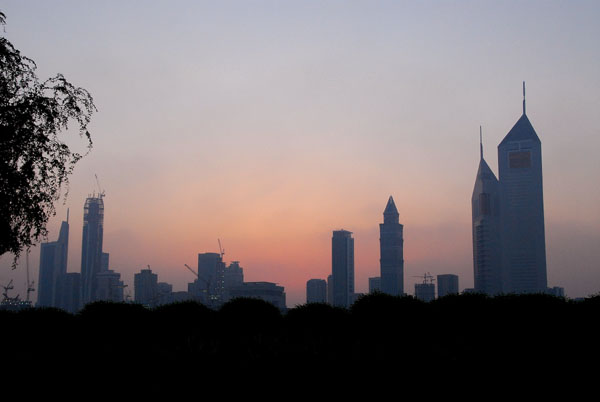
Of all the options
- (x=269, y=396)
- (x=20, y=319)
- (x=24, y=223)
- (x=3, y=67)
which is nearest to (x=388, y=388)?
(x=269, y=396)

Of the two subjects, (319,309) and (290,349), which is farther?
(319,309)

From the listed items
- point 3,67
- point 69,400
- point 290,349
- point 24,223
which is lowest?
point 69,400

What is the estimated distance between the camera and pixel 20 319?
26984mm

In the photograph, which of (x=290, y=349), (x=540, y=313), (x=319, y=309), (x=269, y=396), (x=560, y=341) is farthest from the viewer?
(x=319, y=309)

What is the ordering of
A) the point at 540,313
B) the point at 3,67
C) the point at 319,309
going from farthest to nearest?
the point at 319,309, the point at 540,313, the point at 3,67

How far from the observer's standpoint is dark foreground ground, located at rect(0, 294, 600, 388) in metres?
13.1

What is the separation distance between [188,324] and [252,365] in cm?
1624

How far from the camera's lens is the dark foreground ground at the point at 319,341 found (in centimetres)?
1315

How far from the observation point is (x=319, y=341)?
15.9 m

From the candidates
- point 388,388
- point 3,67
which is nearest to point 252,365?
point 388,388

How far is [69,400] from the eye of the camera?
41.1 feet

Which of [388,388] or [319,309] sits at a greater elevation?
[319,309]

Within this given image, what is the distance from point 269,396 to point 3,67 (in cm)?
1265

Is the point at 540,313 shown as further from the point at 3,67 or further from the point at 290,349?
the point at 3,67
